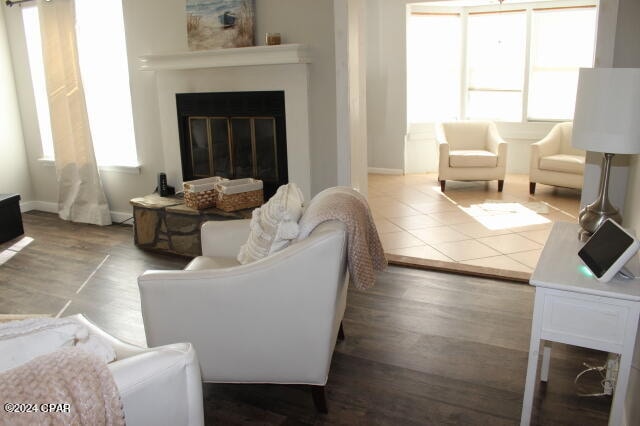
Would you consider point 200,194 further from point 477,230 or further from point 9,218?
point 477,230

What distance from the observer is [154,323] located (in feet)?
7.11

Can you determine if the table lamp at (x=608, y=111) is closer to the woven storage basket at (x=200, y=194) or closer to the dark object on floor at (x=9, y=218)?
the woven storage basket at (x=200, y=194)

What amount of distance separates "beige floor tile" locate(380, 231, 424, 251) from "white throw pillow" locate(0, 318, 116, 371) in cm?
304

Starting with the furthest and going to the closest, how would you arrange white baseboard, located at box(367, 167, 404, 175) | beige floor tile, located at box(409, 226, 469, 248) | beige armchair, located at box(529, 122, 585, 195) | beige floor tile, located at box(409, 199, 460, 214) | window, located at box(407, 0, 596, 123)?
white baseboard, located at box(367, 167, 404, 175) → window, located at box(407, 0, 596, 123) → beige armchair, located at box(529, 122, 585, 195) → beige floor tile, located at box(409, 199, 460, 214) → beige floor tile, located at box(409, 226, 469, 248)

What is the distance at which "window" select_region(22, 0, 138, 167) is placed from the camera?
483cm

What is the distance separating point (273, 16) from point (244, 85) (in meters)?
0.56

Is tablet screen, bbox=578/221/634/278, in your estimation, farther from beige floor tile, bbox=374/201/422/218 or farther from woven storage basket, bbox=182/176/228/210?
beige floor tile, bbox=374/201/422/218

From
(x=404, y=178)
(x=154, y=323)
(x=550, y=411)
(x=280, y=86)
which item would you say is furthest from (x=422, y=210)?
(x=154, y=323)

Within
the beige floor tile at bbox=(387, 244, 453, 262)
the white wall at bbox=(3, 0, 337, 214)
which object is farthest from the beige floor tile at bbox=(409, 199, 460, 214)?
the white wall at bbox=(3, 0, 337, 214)

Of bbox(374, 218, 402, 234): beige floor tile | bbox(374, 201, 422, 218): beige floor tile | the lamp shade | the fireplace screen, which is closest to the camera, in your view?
the lamp shade

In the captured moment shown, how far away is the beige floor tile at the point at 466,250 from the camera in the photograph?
3.96 m

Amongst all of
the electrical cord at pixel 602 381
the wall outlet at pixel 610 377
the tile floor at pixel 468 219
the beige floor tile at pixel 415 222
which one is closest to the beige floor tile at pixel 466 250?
the tile floor at pixel 468 219

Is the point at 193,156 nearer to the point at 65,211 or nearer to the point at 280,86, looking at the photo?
the point at 280,86

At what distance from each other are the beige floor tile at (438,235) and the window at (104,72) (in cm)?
272
